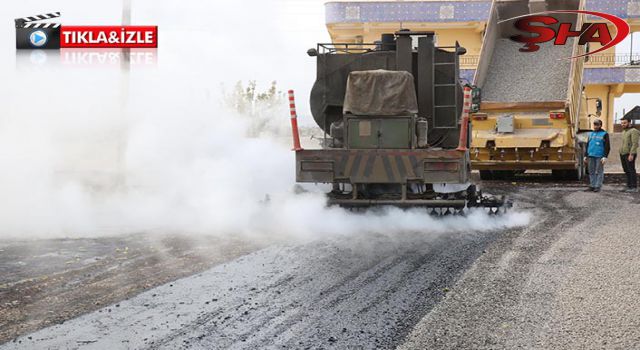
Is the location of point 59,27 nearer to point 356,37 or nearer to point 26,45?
point 26,45

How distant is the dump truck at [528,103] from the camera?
15789 mm

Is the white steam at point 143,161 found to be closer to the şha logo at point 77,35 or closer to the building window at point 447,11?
the şha logo at point 77,35

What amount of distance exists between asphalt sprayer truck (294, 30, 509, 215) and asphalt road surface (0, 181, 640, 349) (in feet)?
4.47

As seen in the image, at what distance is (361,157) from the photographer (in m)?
9.24

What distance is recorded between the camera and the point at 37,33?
13.1 m

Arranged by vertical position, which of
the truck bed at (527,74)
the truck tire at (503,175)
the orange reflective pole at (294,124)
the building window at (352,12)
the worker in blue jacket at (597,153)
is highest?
the building window at (352,12)

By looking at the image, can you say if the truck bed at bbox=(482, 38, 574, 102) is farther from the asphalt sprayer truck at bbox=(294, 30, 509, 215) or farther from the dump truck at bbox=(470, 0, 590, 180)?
the asphalt sprayer truck at bbox=(294, 30, 509, 215)

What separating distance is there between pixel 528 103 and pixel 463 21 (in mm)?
18020

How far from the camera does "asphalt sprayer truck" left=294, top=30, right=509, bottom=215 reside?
30.1ft

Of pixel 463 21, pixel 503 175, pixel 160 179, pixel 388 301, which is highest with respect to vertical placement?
pixel 463 21

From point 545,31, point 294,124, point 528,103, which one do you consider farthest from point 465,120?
point 545,31

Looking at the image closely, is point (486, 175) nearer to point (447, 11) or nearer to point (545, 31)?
point (545, 31)

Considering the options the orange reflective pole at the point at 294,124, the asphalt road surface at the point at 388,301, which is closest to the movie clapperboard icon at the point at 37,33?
the orange reflective pole at the point at 294,124

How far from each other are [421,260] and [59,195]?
630 cm
